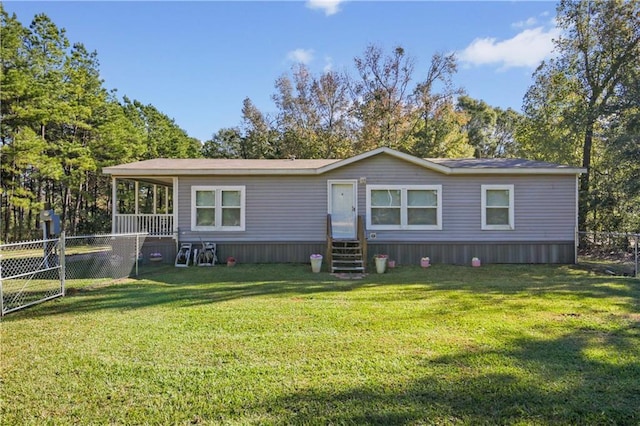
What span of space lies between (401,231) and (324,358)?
7804 mm

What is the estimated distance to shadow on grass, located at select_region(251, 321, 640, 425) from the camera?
2.55 meters

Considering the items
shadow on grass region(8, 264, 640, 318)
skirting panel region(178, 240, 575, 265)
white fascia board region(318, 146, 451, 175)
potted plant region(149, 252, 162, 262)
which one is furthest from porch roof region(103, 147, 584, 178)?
shadow on grass region(8, 264, 640, 318)

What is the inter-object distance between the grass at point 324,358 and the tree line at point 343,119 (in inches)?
471

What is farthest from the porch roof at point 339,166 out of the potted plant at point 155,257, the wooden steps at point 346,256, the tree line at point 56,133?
the tree line at point 56,133

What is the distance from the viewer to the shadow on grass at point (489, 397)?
2.55 metres

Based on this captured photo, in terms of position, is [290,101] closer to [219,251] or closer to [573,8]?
[573,8]

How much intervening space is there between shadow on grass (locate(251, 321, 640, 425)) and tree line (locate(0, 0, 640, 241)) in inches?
510

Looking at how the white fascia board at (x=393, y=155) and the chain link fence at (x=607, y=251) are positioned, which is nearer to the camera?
the chain link fence at (x=607, y=251)

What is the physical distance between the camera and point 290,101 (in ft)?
90.0

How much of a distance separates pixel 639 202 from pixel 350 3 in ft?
40.7

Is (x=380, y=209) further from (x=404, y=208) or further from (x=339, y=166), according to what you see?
(x=339, y=166)

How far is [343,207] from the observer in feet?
36.6

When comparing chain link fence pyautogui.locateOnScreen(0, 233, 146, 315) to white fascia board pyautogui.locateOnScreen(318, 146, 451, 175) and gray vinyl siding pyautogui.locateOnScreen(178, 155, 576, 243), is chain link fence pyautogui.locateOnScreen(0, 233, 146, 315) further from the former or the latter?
white fascia board pyautogui.locateOnScreen(318, 146, 451, 175)

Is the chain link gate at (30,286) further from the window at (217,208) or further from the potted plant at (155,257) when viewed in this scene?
the window at (217,208)
